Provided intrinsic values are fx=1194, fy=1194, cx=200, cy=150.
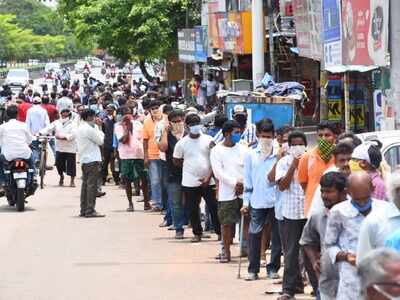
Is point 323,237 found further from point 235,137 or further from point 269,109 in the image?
point 269,109

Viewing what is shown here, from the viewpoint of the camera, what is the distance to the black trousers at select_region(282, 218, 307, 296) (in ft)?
36.4

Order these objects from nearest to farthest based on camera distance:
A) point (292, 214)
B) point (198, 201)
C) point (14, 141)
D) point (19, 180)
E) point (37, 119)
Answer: point (292, 214) < point (198, 201) < point (19, 180) < point (14, 141) < point (37, 119)

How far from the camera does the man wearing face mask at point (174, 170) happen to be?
16.5m

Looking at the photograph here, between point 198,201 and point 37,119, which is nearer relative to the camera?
point 198,201

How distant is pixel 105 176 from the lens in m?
26.0

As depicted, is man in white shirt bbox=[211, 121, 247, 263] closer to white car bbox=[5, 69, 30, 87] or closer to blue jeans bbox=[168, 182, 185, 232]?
blue jeans bbox=[168, 182, 185, 232]

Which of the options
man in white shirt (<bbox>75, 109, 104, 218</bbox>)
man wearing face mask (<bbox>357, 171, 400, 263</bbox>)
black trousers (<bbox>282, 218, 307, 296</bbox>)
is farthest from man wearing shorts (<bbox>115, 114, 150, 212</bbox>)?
man wearing face mask (<bbox>357, 171, 400, 263</bbox>)

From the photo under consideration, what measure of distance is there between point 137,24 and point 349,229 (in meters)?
36.3

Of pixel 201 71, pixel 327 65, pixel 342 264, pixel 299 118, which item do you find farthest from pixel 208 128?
pixel 201 71

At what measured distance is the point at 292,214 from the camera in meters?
11.2

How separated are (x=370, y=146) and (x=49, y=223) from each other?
379 inches

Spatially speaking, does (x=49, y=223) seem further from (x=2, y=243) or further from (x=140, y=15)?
(x=140, y=15)

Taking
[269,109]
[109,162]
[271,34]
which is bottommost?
[109,162]

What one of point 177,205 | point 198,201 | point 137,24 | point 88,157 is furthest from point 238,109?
point 137,24
